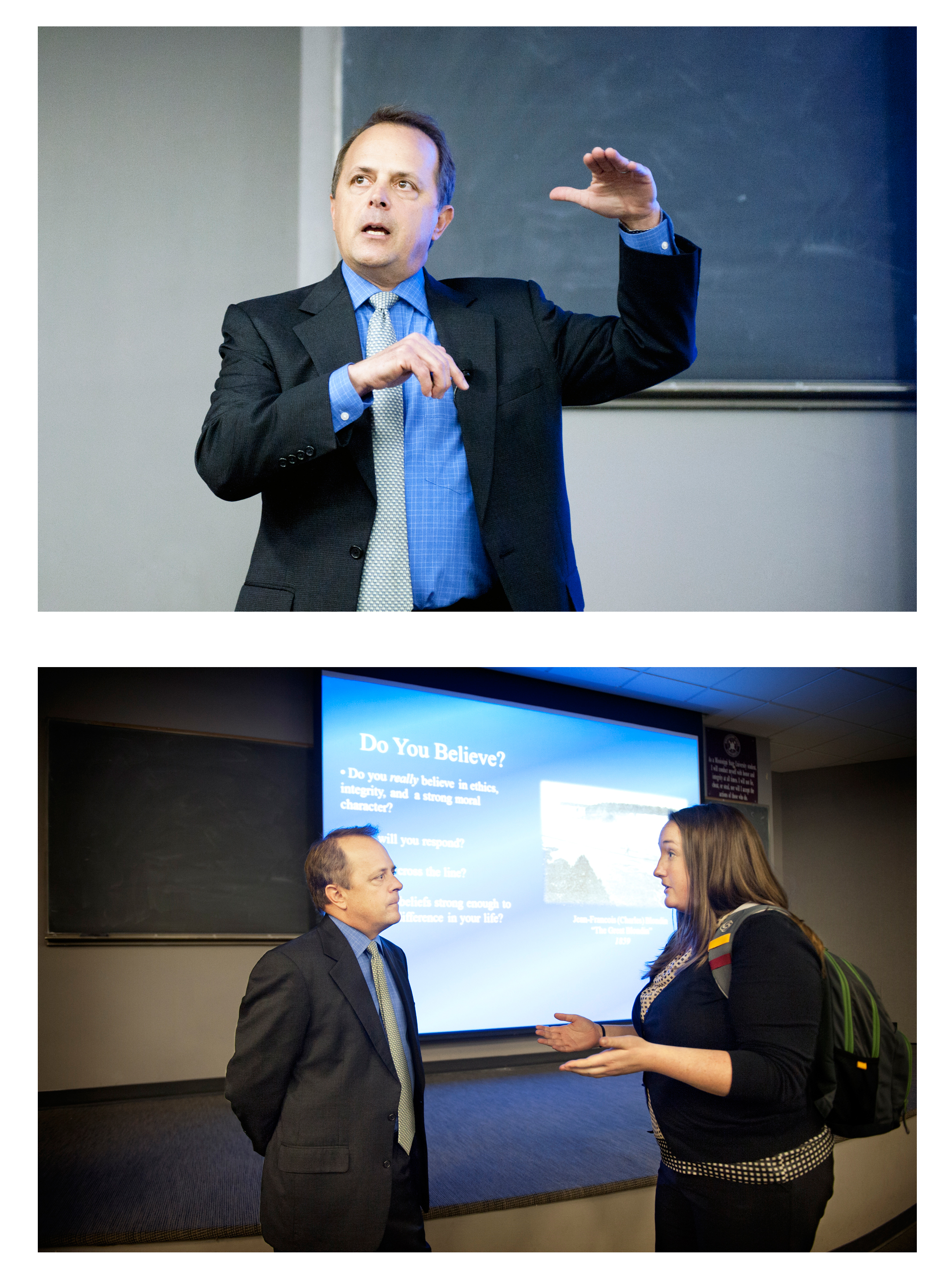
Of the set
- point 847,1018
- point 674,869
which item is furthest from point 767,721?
point 847,1018

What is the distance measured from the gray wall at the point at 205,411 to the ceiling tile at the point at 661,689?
2.53 feet

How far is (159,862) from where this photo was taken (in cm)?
254

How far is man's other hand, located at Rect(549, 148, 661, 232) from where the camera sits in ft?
3.36

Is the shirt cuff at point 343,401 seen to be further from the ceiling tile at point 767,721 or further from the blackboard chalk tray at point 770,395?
the ceiling tile at point 767,721

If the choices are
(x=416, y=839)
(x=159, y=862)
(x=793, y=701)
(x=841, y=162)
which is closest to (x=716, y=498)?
(x=841, y=162)

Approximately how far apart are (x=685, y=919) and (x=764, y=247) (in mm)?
1492

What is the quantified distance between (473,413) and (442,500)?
0.36 ft

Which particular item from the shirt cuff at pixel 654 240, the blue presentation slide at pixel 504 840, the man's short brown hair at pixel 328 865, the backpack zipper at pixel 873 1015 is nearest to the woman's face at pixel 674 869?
the backpack zipper at pixel 873 1015

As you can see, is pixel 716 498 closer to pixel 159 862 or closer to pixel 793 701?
pixel 793 701

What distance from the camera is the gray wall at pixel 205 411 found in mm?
1995

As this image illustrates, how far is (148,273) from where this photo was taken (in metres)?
2.02

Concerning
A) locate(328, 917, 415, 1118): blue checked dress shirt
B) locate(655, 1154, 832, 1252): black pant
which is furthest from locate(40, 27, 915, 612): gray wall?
locate(655, 1154, 832, 1252): black pant

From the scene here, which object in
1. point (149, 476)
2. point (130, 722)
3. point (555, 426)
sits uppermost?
point (149, 476)

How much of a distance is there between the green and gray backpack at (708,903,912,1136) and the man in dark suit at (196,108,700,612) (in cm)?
52
